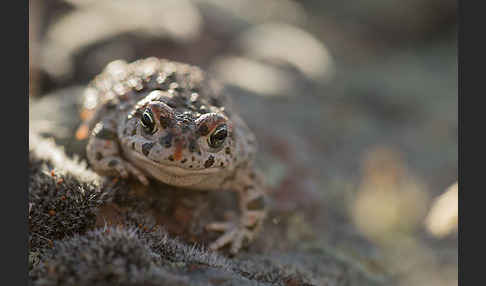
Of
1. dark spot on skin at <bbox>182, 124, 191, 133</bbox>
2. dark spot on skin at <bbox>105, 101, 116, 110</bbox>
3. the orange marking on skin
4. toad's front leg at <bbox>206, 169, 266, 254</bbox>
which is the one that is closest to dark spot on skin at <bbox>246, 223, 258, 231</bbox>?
toad's front leg at <bbox>206, 169, 266, 254</bbox>

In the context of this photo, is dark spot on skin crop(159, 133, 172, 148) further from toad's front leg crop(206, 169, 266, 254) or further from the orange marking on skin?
the orange marking on skin

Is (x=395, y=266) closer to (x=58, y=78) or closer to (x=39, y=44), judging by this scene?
(x=58, y=78)

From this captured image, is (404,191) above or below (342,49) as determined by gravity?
below

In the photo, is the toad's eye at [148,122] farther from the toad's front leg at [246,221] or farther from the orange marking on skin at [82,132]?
the orange marking on skin at [82,132]

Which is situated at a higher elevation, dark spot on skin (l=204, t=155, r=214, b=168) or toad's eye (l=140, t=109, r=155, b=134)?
A: toad's eye (l=140, t=109, r=155, b=134)

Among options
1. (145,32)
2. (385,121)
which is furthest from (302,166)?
(145,32)

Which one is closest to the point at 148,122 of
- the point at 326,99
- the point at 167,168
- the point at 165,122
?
the point at 165,122
